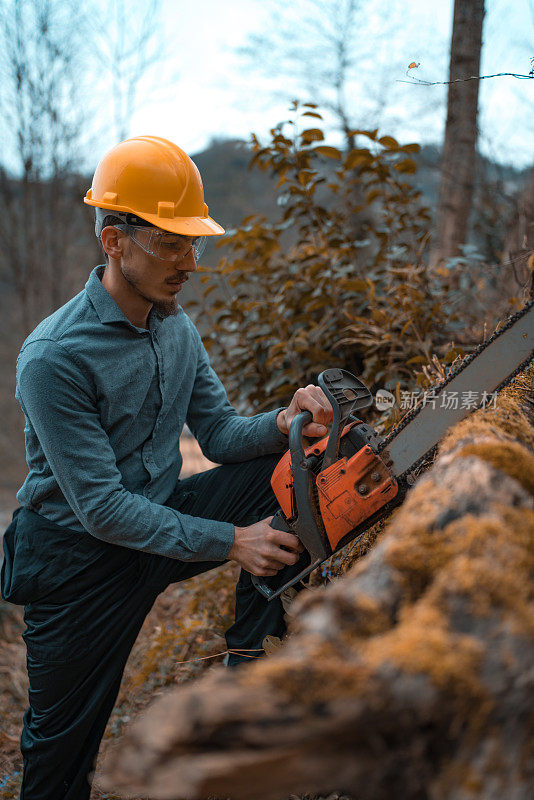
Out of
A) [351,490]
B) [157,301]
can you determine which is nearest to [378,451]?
[351,490]

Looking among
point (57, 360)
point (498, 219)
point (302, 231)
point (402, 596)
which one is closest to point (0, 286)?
point (498, 219)

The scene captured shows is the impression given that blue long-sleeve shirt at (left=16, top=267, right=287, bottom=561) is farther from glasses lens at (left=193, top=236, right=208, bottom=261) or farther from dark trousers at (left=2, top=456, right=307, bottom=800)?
glasses lens at (left=193, top=236, right=208, bottom=261)

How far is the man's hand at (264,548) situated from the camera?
198 centimetres

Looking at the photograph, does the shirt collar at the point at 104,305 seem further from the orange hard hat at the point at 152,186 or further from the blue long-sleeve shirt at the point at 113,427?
the orange hard hat at the point at 152,186

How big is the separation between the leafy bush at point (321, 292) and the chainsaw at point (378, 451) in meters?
1.22

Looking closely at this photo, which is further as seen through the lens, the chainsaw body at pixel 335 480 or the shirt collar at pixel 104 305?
the shirt collar at pixel 104 305

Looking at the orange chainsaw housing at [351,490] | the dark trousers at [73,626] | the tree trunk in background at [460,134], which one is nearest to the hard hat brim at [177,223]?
the orange chainsaw housing at [351,490]

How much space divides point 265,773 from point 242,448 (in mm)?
1747

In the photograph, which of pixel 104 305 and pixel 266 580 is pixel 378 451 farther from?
pixel 104 305

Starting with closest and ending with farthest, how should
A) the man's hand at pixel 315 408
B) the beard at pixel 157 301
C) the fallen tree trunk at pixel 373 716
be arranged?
the fallen tree trunk at pixel 373 716 < the man's hand at pixel 315 408 < the beard at pixel 157 301

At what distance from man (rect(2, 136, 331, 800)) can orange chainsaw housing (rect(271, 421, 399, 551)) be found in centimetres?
25

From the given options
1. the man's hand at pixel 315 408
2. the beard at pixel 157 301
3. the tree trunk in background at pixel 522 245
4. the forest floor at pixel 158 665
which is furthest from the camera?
the tree trunk in background at pixel 522 245

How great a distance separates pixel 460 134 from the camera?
4.30 m

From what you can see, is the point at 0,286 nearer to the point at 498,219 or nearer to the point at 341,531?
the point at 498,219
